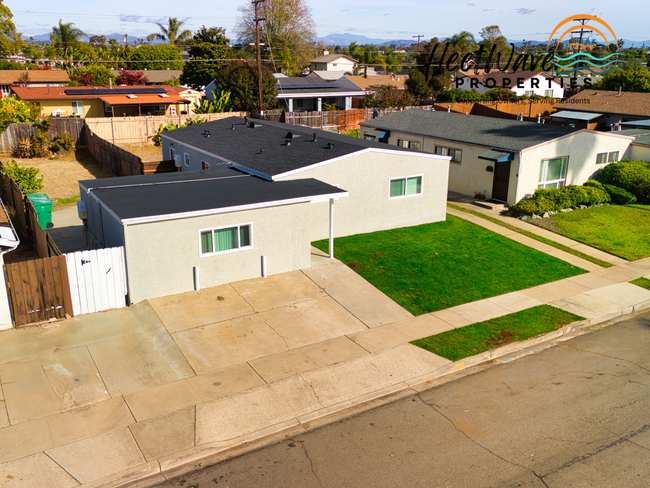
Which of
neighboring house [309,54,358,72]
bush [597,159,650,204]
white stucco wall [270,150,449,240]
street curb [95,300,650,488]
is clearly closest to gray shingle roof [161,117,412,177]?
white stucco wall [270,150,449,240]

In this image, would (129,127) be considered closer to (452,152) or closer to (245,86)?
(245,86)

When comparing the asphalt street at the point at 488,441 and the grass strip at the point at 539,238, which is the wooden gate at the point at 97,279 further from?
the grass strip at the point at 539,238

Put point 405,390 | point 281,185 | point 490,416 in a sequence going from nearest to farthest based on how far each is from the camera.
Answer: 1. point 490,416
2. point 405,390
3. point 281,185

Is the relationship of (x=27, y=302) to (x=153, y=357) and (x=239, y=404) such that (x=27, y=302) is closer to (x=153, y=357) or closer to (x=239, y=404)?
(x=153, y=357)

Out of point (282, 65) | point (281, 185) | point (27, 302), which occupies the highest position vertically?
point (282, 65)

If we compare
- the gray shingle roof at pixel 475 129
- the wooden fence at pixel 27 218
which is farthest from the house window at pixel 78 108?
the gray shingle roof at pixel 475 129

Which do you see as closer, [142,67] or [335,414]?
[335,414]

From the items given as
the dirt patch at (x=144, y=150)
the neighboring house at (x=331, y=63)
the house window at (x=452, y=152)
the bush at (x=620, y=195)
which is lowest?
the bush at (x=620, y=195)

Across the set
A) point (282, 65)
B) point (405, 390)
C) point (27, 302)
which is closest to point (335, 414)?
point (405, 390)
